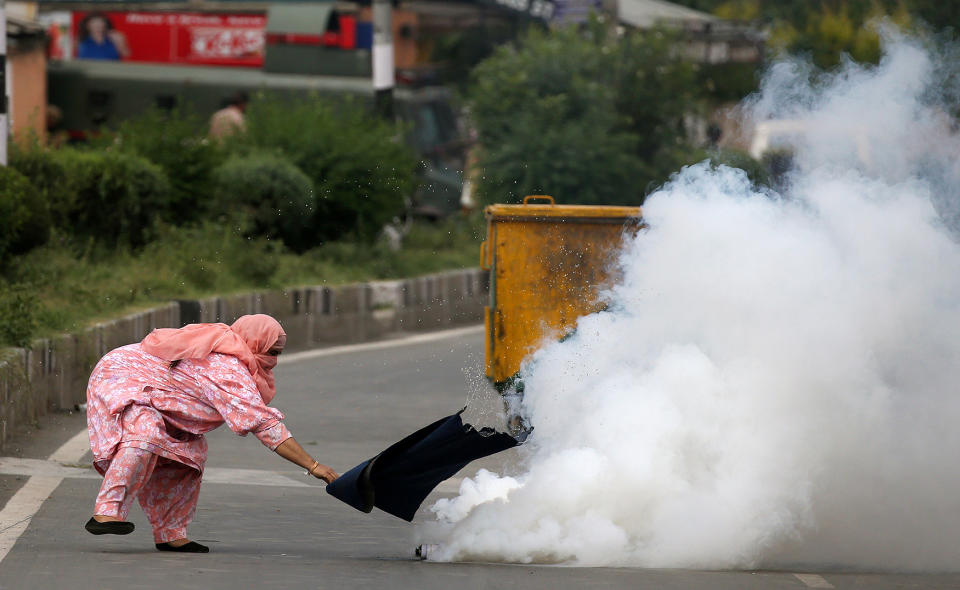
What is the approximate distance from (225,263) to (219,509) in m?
7.86

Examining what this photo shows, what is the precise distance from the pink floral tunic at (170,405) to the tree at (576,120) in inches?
620

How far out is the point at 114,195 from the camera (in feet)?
52.6

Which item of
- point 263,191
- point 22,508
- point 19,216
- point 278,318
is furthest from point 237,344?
point 263,191

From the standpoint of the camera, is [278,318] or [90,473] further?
[278,318]

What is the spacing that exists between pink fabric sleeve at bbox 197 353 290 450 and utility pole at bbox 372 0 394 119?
13.2 m

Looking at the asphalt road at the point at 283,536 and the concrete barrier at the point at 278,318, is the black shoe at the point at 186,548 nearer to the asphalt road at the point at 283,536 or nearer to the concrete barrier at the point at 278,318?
the asphalt road at the point at 283,536

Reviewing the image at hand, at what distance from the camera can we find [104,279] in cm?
1414

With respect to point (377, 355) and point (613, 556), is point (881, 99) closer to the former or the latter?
point (613, 556)

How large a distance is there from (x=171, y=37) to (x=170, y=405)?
23044mm

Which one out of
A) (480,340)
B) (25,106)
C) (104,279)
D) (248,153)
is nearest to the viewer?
(104,279)

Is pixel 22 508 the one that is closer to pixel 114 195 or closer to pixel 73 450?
pixel 73 450

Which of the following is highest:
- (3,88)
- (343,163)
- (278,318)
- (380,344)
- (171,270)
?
(3,88)

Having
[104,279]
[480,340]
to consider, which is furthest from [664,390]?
[480,340]

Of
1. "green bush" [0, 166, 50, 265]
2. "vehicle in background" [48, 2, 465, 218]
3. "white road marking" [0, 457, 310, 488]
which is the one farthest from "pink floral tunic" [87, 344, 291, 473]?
"vehicle in background" [48, 2, 465, 218]
